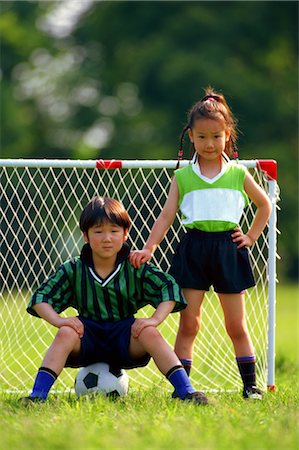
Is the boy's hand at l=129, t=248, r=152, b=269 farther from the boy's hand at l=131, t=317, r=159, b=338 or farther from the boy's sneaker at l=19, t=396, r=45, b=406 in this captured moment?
→ the boy's sneaker at l=19, t=396, r=45, b=406

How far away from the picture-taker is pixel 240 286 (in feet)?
17.3

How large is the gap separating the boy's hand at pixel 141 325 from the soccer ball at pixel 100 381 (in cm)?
25

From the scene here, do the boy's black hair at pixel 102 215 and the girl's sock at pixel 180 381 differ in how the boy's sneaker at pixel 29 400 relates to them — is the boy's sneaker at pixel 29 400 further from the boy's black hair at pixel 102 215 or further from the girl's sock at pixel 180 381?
the boy's black hair at pixel 102 215

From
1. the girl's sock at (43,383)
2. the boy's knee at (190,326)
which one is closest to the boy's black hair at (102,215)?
the boy's knee at (190,326)

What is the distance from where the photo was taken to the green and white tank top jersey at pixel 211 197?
5238 millimetres

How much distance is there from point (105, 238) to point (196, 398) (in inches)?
36.8

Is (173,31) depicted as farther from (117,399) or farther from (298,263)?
(117,399)

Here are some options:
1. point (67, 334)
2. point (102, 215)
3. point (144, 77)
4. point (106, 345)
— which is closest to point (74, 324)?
point (67, 334)

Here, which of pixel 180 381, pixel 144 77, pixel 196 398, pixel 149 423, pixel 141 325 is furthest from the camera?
pixel 144 77

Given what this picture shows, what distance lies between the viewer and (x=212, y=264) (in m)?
5.26

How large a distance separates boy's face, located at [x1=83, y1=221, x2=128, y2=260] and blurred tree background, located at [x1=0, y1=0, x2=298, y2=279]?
65.9 feet

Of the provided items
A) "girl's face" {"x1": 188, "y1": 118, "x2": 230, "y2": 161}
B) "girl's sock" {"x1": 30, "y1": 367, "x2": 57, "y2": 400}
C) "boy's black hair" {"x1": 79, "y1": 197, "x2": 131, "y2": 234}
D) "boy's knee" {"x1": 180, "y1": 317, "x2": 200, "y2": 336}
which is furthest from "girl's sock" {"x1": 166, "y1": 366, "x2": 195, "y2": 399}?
"girl's face" {"x1": 188, "y1": 118, "x2": 230, "y2": 161}

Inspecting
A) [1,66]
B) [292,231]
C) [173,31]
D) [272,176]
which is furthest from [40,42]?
[272,176]

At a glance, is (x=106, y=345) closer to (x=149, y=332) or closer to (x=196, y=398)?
(x=149, y=332)
